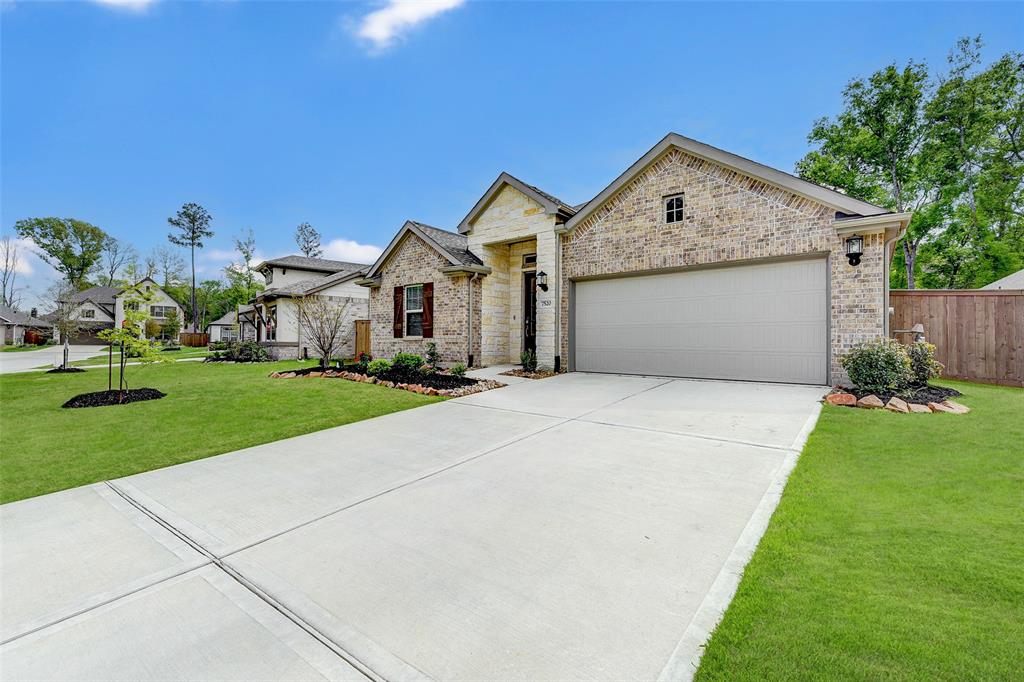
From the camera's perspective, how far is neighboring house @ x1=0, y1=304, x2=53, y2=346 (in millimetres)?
39188

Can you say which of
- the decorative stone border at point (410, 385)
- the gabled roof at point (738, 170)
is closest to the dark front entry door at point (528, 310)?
the gabled roof at point (738, 170)

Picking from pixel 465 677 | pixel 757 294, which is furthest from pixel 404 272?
pixel 465 677

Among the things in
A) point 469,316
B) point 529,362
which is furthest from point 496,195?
point 529,362

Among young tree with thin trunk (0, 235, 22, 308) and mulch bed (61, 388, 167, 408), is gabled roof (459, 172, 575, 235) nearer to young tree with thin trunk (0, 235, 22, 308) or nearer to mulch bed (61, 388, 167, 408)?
mulch bed (61, 388, 167, 408)

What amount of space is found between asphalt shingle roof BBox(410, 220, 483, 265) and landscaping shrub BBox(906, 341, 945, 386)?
32.4 feet

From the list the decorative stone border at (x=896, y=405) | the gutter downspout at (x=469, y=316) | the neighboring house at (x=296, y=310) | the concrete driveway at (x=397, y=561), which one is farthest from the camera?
the neighboring house at (x=296, y=310)

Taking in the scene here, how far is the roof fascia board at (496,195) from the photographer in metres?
11.5

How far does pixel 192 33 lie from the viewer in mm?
10219

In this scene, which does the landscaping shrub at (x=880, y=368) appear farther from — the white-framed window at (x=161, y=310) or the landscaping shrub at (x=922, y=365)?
the white-framed window at (x=161, y=310)

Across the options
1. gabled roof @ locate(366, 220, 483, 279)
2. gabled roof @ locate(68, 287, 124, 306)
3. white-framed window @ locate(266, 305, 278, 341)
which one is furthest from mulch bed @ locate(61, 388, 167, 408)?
gabled roof @ locate(68, 287, 124, 306)

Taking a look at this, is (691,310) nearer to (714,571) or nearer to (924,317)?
(924,317)

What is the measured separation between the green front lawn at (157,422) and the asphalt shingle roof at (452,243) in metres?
4.70

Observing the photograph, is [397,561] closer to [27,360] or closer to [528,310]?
[528,310]

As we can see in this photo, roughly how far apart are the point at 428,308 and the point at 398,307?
1395mm
